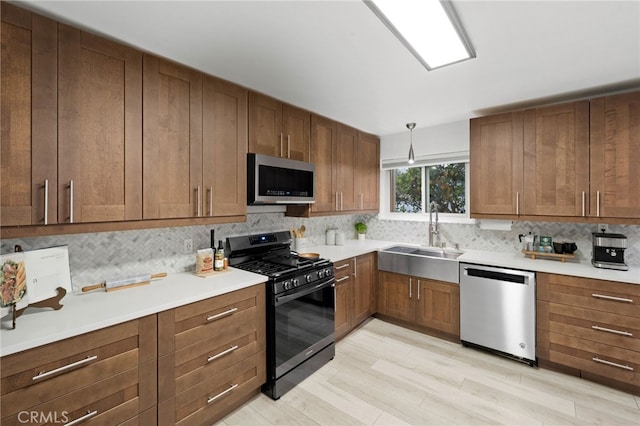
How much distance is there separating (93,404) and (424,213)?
11.9 ft

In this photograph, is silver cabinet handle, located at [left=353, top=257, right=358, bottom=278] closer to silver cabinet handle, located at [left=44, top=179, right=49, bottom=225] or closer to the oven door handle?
the oven door handle

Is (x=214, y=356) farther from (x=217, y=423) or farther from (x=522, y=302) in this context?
(x=522, y=302)

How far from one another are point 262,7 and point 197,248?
70.8 inches

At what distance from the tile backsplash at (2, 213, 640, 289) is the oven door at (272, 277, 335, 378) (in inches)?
33.4

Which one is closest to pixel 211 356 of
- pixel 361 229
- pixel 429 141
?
pixel 361 229

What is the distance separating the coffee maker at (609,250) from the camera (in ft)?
7.63

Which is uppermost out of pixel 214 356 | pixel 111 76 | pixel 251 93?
pixel 251 93

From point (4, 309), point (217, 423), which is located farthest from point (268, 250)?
point (4, 309)

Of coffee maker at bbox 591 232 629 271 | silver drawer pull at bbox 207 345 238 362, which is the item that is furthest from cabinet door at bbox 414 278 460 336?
silver drawer pull at bbox 207 345 238 362

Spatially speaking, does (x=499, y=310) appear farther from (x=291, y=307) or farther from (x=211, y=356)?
(x=211, y=356)

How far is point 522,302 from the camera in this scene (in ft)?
8.16

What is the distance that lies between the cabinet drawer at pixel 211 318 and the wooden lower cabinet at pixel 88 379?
0.08 m

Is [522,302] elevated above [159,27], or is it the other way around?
[159,27]

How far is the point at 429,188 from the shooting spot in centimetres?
379
